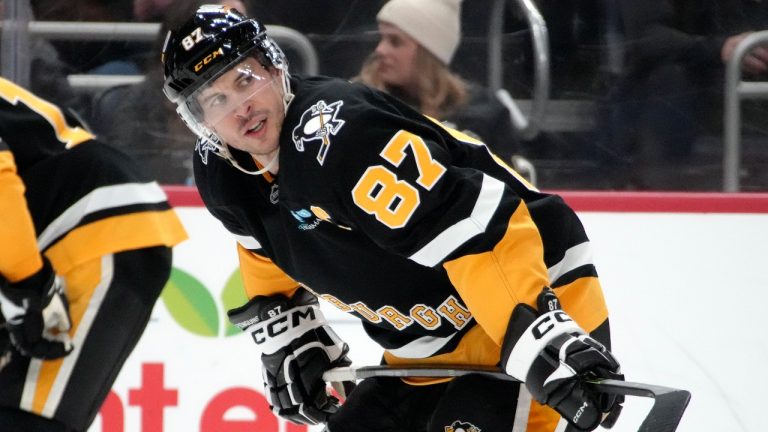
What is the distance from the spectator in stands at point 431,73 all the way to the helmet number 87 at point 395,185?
4.68 feet

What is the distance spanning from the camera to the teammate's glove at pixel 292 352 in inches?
91.5

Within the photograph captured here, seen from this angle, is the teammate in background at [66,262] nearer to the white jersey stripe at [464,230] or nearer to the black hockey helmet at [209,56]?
the black hockey helmet at [209,56]

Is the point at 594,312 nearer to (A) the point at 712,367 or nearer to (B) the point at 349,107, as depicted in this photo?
(B) the point at 349,107

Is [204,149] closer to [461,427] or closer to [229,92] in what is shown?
[229,92]

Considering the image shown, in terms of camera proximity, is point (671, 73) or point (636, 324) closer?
point (636, 324)

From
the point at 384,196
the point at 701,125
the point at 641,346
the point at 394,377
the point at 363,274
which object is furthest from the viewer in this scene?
the point at 701,125

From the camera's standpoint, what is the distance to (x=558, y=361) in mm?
1791

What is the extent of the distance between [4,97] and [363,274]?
2.47 ft

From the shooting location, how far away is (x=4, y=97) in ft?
7.54

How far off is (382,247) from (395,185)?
0.13m

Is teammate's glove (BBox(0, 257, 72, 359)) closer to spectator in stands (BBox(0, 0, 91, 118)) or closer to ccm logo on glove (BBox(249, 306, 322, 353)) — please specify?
ccm logo on glove (BBox(249, 306, 322, 353))

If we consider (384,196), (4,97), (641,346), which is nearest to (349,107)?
(384,196)

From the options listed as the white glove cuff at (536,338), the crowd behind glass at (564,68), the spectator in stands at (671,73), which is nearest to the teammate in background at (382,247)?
the white glove cuff at (536,338)

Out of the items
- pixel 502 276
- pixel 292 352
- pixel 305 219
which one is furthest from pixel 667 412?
pixel 292 352
